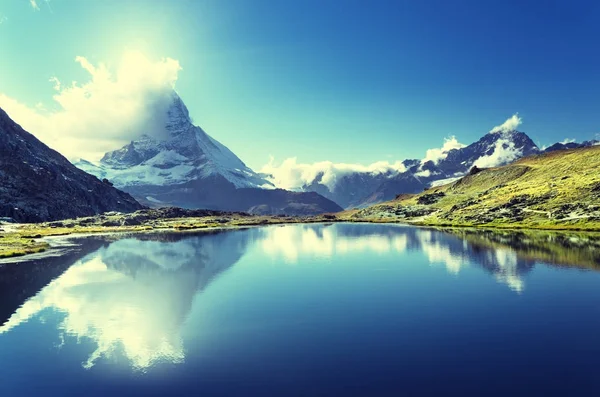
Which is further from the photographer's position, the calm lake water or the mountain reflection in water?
the mountain reflection in water

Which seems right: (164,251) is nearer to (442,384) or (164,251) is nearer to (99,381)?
(99,381)

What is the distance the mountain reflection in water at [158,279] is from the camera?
41.9 meters

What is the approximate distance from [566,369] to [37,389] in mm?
40405

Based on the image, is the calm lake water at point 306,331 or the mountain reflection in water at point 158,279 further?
the mountain reflection in water at point 158,279

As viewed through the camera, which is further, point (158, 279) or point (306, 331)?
point (158, 279)

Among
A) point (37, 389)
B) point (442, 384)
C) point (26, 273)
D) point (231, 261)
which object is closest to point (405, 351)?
point (442, 384)

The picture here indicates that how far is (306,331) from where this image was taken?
142 feet

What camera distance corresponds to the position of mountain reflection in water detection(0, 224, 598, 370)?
4186 centimetres

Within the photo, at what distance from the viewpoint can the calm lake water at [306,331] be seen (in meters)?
30.6

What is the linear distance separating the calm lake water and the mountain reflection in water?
0.35 meters

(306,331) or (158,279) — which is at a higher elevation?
(158,279)

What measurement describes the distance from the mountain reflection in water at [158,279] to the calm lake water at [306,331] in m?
0.35

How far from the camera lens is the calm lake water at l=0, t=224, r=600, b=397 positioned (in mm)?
30562

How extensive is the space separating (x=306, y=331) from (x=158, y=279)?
146ft
